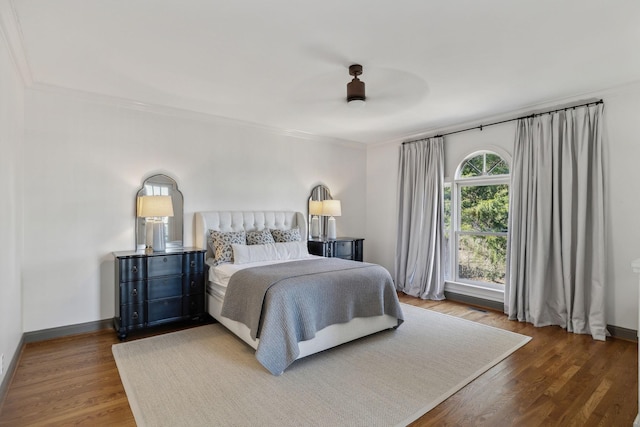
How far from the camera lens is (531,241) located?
411 centimetres

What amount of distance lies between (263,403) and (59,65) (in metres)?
3.33

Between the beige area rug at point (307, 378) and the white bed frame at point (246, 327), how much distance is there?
4.3 inches

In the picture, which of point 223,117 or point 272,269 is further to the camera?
A: point 223,117

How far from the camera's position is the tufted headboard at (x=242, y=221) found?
4.41 meters

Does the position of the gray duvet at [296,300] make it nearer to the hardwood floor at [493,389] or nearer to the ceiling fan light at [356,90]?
the hardwood floor at [493,389]

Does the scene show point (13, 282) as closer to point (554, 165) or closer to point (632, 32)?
point (632, 32)

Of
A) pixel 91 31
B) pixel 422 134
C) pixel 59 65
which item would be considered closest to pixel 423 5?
pixel 91 31

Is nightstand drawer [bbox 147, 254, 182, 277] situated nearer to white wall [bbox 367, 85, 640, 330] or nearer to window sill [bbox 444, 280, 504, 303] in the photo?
window sill [bbox 444, 280, 504, 303]

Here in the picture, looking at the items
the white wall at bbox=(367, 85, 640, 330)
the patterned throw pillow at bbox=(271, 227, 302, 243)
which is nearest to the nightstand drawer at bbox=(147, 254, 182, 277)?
the patterned throw pillow at bbox=(271, 227, 302, 243)

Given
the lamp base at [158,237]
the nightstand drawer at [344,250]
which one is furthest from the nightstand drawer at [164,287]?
the nightstand drawer at [344,250]

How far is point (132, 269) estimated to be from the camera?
3.58m

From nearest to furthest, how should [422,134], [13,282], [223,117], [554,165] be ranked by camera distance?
[13,282] → [554,165] → [223,117] → [422,134]

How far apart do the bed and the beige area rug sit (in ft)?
0.48

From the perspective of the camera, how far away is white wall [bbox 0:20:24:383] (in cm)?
246
